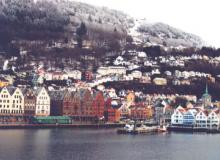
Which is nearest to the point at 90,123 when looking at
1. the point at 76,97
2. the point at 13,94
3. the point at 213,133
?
the point at 76,97

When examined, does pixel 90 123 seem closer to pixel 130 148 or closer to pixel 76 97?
pixel 76 97

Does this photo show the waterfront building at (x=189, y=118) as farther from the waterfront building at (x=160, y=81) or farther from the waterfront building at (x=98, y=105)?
the waterfront building at (x=160, y=81)

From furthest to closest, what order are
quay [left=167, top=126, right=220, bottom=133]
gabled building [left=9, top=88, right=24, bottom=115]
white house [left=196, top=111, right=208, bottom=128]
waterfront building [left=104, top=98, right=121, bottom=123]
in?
1. waterfront building [left=104, top=98, right=121, bottom=123]
2. white house [left=196, top=111, right=208, bottom=128]
3. gabled building [left=9, top=88, right=24, bottom=115]
4. quay [left=167, top=126, right=220, bottom=133]

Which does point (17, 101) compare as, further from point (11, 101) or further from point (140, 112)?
point (140, 112)

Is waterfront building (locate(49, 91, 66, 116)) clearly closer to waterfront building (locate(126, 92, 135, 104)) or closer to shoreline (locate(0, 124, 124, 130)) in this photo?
shoreline (locate(0, 124, 124, 130))

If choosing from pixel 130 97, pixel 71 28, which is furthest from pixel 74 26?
pixel 130 97

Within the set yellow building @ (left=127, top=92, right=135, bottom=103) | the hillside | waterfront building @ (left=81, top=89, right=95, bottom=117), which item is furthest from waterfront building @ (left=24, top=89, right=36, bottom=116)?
the hillside
